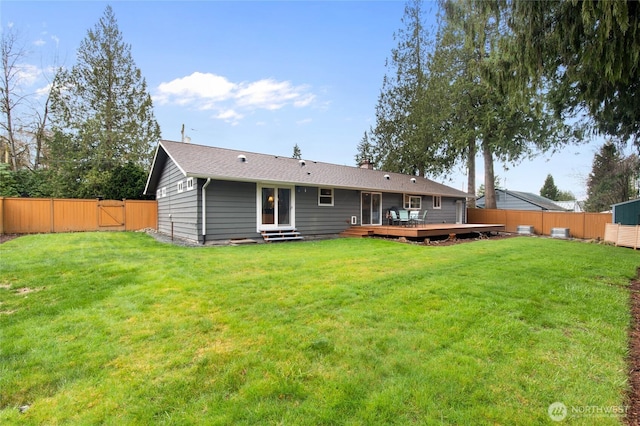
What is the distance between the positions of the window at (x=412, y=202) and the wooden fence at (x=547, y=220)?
654 cm

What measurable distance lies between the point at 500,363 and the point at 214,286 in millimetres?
3743

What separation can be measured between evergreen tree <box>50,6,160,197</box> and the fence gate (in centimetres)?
330

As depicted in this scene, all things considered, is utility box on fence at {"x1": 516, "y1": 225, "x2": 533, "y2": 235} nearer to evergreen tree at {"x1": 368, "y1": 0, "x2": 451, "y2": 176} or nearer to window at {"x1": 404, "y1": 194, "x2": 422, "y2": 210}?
window at {"x1": 404, "y1": 194, "x2": 422, "y2": 210}

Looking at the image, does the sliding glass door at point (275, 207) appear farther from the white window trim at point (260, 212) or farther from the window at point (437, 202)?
the window at point (437, 202)

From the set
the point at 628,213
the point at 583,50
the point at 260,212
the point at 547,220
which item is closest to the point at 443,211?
the point at 547,220

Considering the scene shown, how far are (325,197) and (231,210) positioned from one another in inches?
159

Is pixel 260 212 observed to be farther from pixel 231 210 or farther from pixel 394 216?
pixel 394 216

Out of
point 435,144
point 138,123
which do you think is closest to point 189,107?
point 138,123

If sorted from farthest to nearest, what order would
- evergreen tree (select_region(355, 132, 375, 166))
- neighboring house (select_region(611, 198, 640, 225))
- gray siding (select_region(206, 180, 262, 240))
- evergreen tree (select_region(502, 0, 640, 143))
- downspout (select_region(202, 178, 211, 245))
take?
evergreen tree (select_region(355, 132, 375, 166)) < neighboring house (select_region(611, 198, 640, 225)) < gray siding (select_region(206, 180, 262, 240)) < downspout (select_region(202, 178, 211, 245)) < evergreen tree (select_region(502, 0, 640, 143))

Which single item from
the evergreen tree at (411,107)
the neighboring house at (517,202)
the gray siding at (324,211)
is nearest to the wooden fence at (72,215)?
the gray siding at (324,211)

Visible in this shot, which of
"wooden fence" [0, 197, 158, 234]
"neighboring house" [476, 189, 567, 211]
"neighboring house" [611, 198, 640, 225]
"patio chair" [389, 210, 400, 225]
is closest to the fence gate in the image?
"wooden fence" [0, 197, 158, 234]

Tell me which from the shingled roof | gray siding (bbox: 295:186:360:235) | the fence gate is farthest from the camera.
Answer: the fence gate

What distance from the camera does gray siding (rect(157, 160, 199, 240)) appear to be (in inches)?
392

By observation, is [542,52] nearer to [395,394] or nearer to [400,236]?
[395,394]
